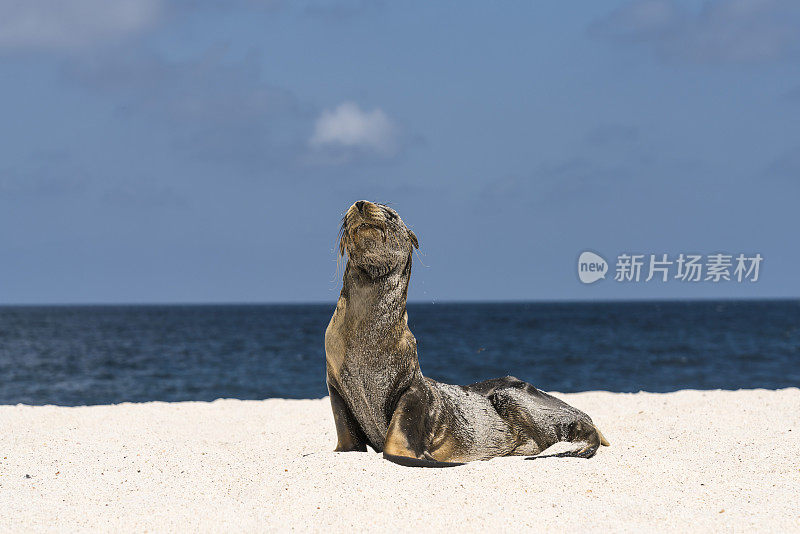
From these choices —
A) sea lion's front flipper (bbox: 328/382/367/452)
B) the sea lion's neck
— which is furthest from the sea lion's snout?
sea lion's front flipper (bbox: 328/382/367/452)

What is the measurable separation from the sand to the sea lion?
0.94 ft

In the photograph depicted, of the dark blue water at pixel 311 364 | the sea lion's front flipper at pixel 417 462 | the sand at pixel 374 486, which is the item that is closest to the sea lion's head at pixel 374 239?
the sea lion's front flipper at pixel 417 462

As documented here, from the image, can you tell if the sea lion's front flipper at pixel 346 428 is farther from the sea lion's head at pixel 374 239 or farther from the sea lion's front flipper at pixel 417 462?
the sea lion's head at pixel 374 239

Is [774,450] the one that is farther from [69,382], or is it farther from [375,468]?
[69,382]

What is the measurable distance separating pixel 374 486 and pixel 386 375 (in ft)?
3.26

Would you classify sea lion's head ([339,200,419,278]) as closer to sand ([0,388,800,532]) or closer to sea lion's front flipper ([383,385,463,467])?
sea lion's front flipper ([383,385,463,467])

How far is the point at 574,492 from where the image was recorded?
16.0 feet

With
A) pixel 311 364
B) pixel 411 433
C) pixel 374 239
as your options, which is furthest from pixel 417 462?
pixel 311 364

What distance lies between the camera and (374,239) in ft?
17.7

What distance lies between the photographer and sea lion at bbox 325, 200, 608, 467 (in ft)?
17.8

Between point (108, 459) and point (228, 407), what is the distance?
13.8ft

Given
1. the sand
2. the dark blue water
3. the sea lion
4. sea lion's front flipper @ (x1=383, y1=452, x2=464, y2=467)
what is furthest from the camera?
the dark blue water

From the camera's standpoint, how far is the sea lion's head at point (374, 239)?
17.4 feet

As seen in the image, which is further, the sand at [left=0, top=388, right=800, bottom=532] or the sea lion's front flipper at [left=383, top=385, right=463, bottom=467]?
the sea lion's front flipper at [left=383, top=385, right=463, bottom=467]
